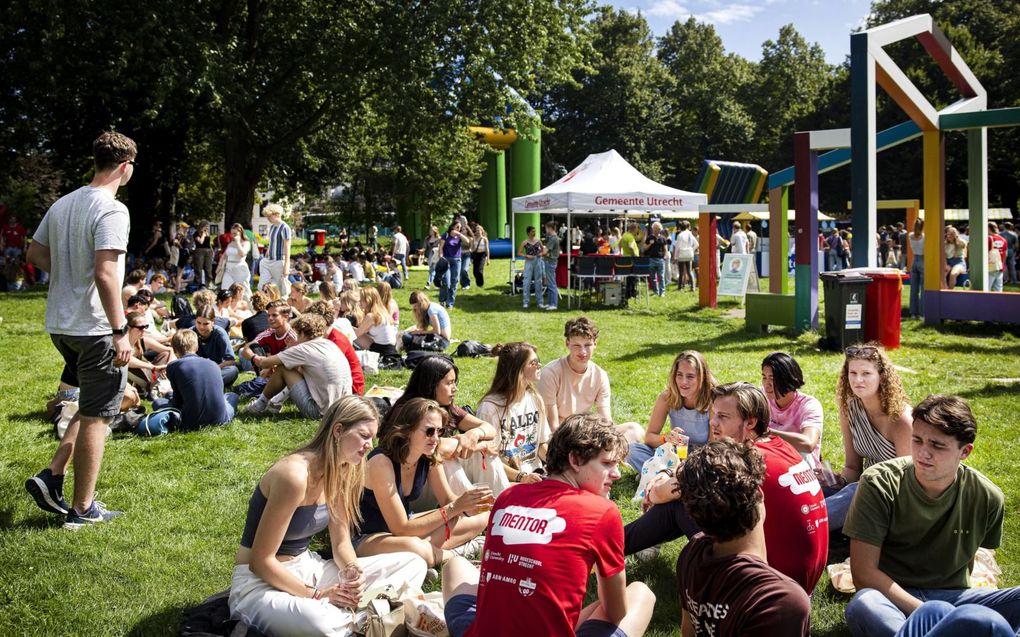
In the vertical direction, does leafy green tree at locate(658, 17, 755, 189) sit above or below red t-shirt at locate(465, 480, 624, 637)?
above

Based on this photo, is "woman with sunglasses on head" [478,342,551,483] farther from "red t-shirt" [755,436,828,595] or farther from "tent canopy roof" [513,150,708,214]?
"tent canopy roof" [513,150,708,214]

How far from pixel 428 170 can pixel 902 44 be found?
24774mm

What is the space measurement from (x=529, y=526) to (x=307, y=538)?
1436mm

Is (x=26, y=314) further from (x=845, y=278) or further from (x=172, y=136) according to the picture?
(x=845, y=278)

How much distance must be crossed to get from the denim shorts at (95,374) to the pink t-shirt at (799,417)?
3763 millimetres

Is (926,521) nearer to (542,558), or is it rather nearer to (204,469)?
(542,558)

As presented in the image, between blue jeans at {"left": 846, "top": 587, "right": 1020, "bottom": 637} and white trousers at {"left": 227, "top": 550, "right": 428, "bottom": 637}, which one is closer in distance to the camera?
blue jeans at {"left": 846, "top": 587, "right": 1020, "bottom": 637}

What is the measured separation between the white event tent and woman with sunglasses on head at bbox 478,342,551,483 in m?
12.0

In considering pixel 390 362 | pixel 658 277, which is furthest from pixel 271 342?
pixel 658 277

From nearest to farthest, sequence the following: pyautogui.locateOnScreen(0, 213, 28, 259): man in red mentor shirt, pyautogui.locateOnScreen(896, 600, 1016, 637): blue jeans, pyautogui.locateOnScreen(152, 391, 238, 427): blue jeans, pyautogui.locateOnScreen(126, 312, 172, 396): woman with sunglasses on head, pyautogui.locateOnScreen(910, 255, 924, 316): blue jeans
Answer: pyautogui.locateOnScreen(896, 600, 1016, 637): blue jeans
pyautogui.locateOnScreen(152, 391, 238, 427): blue jeans
pyautogui.locateOnScreen(126, 312, 172, 396): woman with sunglasses on head
pyautogui.locateOnScreen(910, 255, 924, 316): blue jeans
pyautogui.locateOnScreen(0, 213, 28, 259): man in red mentor shirt

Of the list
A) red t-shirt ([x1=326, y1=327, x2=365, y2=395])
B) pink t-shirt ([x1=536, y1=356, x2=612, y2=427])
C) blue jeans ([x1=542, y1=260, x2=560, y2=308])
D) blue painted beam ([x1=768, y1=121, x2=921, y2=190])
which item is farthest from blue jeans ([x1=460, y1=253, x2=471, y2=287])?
pink t-shirt ([x1=536, y1=356, x2=612, y2=427])

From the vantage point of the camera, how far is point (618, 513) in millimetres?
3045

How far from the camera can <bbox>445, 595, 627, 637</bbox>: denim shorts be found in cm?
316

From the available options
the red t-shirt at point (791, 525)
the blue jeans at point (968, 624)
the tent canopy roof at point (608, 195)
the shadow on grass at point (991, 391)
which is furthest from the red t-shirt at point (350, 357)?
the tent canopy roof at point (608, 195)
